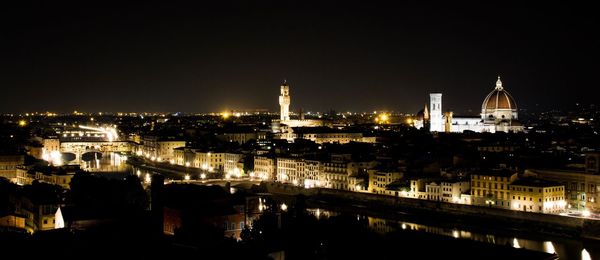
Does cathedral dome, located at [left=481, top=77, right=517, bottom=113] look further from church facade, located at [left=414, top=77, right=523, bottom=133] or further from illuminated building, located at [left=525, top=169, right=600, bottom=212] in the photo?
illuminated building, located at [left=525, top=169, right=600, bottom=212]

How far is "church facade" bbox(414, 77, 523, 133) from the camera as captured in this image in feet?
141

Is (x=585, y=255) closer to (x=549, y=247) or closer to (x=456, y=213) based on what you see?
(x=549, y=247)

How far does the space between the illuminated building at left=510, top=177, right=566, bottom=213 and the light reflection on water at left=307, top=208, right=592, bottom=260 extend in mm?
1927

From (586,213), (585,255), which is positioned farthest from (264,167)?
(585,255)

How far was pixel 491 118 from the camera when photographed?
43938mm

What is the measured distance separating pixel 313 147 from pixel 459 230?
15.8m

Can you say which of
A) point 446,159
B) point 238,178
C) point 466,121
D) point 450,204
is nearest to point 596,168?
point 450,204

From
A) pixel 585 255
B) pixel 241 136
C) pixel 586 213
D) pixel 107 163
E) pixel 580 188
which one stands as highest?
pixel 241 136


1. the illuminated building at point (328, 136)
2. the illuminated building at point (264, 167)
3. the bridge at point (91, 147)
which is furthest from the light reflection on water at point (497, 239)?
the bridge at point (91, 147)

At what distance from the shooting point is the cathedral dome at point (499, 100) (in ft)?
143

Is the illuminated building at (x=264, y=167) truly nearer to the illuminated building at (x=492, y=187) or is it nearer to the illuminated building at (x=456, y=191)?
the illuminated building at (x=456, y=191)

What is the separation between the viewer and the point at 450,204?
1934cm

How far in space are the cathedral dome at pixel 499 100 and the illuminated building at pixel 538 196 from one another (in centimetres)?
2574

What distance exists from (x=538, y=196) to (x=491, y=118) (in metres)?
26.5
